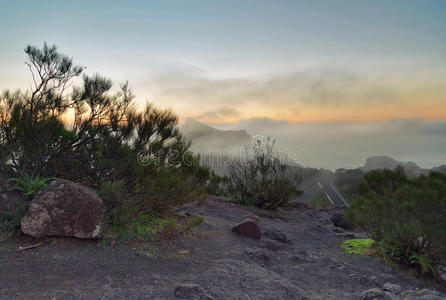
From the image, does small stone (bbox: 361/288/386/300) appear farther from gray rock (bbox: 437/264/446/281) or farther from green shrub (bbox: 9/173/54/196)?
green shrub (bbox: 9/173/54/196)

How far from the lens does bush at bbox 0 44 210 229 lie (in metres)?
6.50

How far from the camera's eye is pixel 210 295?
3912 millimetres

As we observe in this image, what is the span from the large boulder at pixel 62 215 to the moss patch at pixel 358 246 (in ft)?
17.5

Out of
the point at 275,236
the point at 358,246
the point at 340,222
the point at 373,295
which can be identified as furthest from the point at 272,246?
the point at 340,222

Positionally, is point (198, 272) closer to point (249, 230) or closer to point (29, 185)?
point (249, 230)

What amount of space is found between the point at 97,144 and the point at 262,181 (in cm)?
770

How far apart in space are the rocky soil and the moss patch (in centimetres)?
38

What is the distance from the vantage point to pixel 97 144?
7199 mm

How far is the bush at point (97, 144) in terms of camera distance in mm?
6496

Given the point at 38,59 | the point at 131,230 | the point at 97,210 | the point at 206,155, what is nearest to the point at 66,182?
the point at 97,210

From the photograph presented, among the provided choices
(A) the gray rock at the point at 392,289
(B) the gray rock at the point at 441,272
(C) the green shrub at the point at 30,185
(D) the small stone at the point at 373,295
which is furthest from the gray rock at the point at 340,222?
(C) the green shrub at the point at 30,185

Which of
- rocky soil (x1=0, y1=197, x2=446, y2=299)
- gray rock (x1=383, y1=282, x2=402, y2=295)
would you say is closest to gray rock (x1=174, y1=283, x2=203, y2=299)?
rocky soil (x1=0, y1=197, x2=446, y2=299)

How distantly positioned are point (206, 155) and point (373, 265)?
30.8 ft

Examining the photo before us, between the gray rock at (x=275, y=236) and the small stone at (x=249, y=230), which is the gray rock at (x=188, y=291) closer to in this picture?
the small stone at (x=249, y=230)
